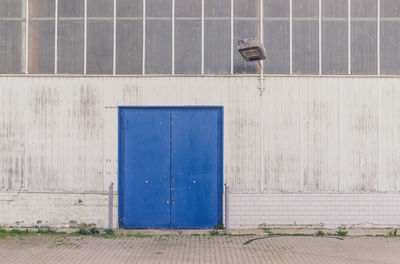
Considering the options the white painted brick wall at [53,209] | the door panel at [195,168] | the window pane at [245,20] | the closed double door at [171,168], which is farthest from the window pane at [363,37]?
the white painted brick wall at [53,209]

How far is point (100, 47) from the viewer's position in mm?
12711

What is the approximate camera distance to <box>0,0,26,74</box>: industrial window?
12773 mm

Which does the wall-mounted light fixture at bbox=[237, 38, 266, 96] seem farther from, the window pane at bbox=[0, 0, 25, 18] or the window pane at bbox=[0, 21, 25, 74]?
the window pane at bbox=[0, 0, 25, 18]

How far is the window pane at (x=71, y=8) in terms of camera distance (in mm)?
12766

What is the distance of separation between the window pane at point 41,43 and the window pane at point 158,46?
2.72 m

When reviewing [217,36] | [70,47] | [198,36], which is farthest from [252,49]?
[70,47]

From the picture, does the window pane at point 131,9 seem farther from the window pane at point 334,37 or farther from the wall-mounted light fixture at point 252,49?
the window pane at point 334,37

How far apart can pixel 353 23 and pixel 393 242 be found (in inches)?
235

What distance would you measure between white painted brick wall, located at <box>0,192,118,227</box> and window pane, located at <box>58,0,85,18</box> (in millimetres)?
5038

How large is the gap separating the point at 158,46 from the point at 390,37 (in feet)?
21.3

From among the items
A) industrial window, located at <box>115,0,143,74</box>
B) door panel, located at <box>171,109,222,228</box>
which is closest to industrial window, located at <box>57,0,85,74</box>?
industrial window, located at <box>115,0,143,74</box>

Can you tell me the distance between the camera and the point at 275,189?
12.4 m

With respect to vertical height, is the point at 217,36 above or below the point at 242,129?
above

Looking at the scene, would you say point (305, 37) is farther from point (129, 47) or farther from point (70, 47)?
point (70, 47)
